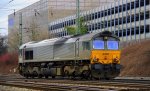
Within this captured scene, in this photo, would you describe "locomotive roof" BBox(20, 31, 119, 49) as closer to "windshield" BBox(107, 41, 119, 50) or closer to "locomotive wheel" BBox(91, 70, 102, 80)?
"windshield" BBox(107, 41, 119, 50)

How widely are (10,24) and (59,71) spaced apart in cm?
9801

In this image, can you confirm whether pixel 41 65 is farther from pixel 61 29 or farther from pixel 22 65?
pixel 61 29

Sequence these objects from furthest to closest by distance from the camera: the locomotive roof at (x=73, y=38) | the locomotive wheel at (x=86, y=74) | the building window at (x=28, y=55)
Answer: the building window at (x=28, y=55) → the locomotive roof at (x=73, y=38) → the locomotive wheel at (x=86, y=74)

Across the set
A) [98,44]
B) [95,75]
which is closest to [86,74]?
[95,75]

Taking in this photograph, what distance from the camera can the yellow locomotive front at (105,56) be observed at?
105ft

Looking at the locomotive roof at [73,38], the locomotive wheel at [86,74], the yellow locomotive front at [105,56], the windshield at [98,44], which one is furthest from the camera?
the locomotive roof at [73,38]

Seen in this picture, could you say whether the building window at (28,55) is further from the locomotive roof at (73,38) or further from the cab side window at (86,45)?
the cab side window at (86,45)

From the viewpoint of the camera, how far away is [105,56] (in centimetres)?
3284

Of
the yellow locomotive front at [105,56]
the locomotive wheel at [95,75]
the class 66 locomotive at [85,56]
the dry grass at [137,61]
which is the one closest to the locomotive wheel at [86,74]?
the class 66 locomotive at [85,56]

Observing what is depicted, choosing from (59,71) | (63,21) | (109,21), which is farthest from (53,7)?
(59,71)

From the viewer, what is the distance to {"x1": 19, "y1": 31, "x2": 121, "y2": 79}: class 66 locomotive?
32.4 metres

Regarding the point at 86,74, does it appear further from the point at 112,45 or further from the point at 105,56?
the point at 112,45

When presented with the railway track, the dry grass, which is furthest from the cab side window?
the dry grass

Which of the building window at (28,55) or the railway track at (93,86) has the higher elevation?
the building window at (28,55)
